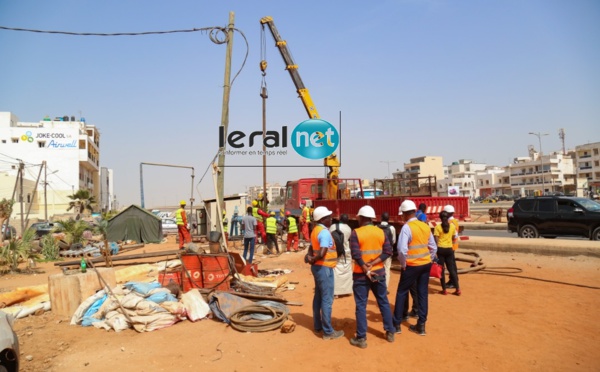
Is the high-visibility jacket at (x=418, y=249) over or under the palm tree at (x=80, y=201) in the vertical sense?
under

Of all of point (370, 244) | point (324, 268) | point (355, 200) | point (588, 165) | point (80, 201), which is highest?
point (588, 165)

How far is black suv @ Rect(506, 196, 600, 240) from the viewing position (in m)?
A: 13.6

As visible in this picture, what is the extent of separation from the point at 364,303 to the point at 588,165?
82696 mm

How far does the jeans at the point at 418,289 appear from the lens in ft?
18.4

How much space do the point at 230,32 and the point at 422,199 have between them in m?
6.98

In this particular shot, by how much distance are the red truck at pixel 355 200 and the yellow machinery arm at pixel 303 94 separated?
0.31 metres

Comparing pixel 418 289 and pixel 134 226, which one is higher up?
pixel 134 226

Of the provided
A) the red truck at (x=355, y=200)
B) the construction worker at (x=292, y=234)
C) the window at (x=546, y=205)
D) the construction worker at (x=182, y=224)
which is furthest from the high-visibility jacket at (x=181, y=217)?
the window at (x=546, y=205)

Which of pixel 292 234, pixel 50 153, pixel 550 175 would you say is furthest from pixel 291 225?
pixel 550 175

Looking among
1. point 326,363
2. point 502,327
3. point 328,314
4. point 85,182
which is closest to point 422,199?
point 502,327

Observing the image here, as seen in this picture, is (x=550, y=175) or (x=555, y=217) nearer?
(x=555, y=217)

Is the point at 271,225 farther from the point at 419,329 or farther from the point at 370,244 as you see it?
the point at 370,244

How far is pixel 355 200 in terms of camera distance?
13.4 m

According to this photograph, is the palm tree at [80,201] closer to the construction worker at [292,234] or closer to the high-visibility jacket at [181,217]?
the high-visibility jacket at [181,217]
